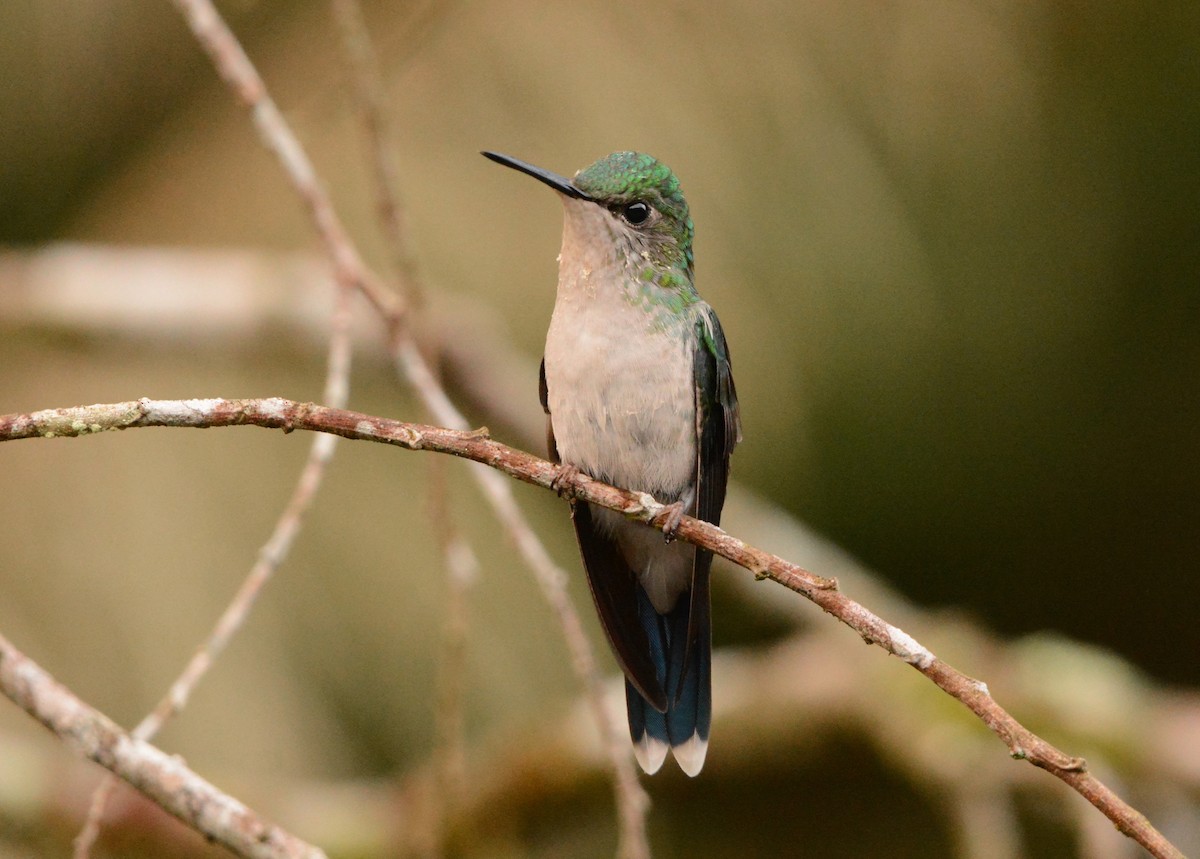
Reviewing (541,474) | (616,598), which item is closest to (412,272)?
(616,598)

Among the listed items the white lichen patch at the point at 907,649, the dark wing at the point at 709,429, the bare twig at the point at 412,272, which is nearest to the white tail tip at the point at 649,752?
the dark wing at the point at 709,429

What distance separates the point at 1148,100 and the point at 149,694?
13.9 ft

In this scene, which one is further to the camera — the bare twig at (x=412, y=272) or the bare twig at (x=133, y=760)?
the bare twig at (x=412, y=272)

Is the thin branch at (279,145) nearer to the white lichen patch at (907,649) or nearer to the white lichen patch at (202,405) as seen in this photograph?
the white lichen patch at (202,405)

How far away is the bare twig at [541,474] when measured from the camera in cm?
126

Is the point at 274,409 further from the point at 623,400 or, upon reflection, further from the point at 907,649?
the point at 623,400

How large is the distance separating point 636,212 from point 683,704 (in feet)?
3.19

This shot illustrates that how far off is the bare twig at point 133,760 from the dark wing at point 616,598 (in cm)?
96

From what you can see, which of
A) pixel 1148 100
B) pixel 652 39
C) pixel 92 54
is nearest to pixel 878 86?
pixel 652 39

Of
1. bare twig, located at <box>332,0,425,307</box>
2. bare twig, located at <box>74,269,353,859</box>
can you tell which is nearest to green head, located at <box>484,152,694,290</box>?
bare twig, located at <box>332,0,425,307</box>

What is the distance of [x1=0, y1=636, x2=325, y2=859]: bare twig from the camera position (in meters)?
1.33

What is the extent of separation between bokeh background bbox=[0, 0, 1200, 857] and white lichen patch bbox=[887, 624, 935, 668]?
191cm

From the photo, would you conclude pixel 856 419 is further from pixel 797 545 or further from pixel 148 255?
pixel 148 255

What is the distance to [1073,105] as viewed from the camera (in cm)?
464
